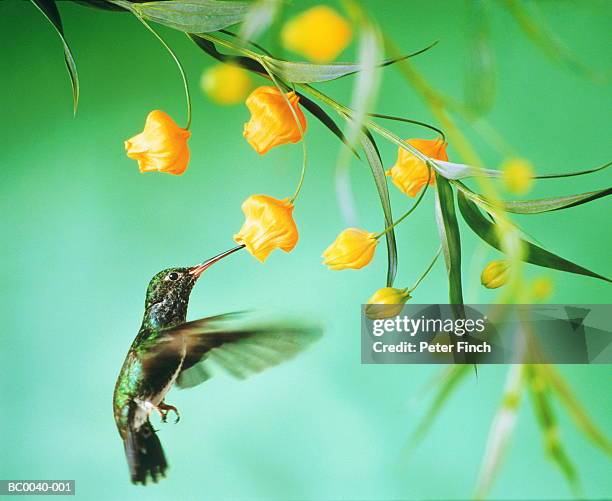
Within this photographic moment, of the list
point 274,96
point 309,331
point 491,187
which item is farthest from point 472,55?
point 309,331

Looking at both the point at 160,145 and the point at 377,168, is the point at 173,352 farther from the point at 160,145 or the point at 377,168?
the point at 377,168

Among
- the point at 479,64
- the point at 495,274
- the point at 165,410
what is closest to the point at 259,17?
the point at 479,64

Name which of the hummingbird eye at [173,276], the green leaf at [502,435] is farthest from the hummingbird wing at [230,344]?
the green leaf at [502,435]

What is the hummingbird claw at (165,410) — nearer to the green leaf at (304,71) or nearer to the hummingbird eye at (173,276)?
the hummingbird eye at (173,276)

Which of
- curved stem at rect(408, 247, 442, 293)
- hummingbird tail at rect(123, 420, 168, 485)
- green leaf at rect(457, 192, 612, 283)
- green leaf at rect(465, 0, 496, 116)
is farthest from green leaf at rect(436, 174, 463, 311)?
hummingbird tail at rect(123, 420, 168, 485)

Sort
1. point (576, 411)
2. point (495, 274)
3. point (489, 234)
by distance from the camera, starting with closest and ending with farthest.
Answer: point (576, 411) → point (489, 234) → point (495, 274)

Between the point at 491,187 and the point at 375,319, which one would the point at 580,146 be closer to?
the point at 375,319
